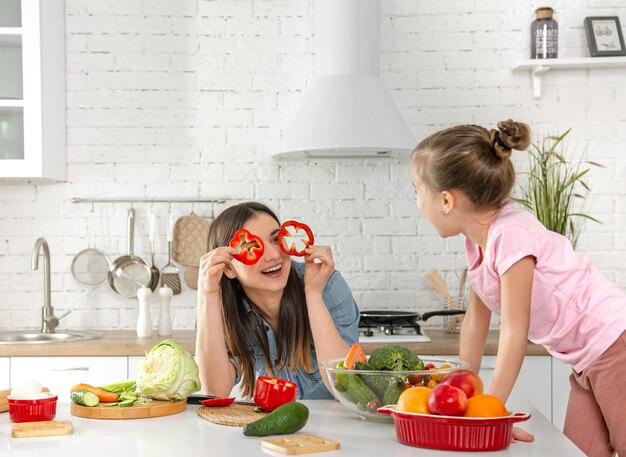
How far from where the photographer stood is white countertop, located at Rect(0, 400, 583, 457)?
58.9 inches

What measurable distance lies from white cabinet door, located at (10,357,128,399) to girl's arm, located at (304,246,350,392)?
1.28 m

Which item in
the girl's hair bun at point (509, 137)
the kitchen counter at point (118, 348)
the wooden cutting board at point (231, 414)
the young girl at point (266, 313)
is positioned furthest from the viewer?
the kitchen counter at point (118, 348)

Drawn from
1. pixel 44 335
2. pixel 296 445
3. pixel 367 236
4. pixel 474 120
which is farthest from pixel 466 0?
pixel 296 445

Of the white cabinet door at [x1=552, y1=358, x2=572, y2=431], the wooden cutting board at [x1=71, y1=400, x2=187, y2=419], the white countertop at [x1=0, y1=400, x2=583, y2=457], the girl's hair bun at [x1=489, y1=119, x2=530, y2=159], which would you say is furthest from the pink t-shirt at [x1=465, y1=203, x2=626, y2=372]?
the white cabinet door at [x1=552, y1=358, x2=572, y2=431]

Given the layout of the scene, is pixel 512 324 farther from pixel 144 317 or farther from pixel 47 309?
pixel 47 309

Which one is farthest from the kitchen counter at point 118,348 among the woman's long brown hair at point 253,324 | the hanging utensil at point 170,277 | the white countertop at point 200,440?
the white countertop at point 200,440

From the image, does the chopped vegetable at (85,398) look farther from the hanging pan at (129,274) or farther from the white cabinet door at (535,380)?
the hanging pan at (129,274)

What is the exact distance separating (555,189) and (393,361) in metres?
2.26

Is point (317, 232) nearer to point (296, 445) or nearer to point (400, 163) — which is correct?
point (400, 163)

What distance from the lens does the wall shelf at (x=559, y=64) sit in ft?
12.2

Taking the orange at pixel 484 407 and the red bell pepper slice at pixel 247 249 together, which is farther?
the red bell pepper slice at pixel 247 249

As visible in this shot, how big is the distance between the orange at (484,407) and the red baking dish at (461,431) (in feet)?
0.05

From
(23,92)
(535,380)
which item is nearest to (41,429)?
(535,380)

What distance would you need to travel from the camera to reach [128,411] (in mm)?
1797
